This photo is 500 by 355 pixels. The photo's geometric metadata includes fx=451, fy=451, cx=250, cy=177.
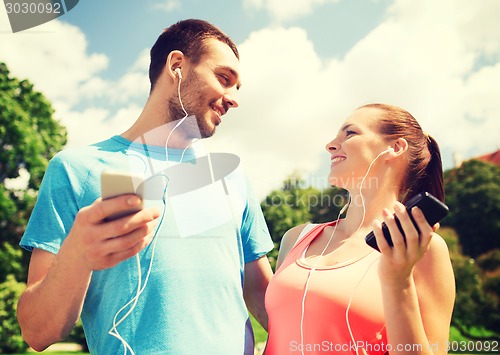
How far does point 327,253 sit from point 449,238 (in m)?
30.9

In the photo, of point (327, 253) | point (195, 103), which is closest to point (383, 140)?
point (327, 253)

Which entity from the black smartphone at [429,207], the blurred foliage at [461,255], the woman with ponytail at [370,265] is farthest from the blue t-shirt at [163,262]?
Answer: the blurred foliage at [461,255]

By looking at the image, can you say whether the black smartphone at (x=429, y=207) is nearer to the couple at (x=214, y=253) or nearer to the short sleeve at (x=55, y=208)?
the couple at (x=214, y=253)

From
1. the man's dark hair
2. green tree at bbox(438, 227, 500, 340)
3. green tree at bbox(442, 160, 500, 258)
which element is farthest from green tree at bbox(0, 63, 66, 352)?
green tree at bbox(442, 160, 500, 258)

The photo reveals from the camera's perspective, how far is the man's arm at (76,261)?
4.72ft

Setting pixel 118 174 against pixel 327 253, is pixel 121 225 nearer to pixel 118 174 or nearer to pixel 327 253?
pixel 118 174

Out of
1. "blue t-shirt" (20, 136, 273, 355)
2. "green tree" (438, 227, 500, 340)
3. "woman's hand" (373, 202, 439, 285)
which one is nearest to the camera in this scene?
"woman's hand" (373, 202, 439, 285)

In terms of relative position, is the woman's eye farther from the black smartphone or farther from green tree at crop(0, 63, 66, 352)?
green tree at crop(0, 63, 66, 352)

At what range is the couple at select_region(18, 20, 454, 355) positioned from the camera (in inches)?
75.5

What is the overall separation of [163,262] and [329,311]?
0.97 metres

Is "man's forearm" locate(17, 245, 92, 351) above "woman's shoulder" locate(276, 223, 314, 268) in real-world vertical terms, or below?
above

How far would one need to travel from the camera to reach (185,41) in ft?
10.9

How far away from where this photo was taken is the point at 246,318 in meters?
2.71

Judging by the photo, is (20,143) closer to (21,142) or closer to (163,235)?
(21,142)
